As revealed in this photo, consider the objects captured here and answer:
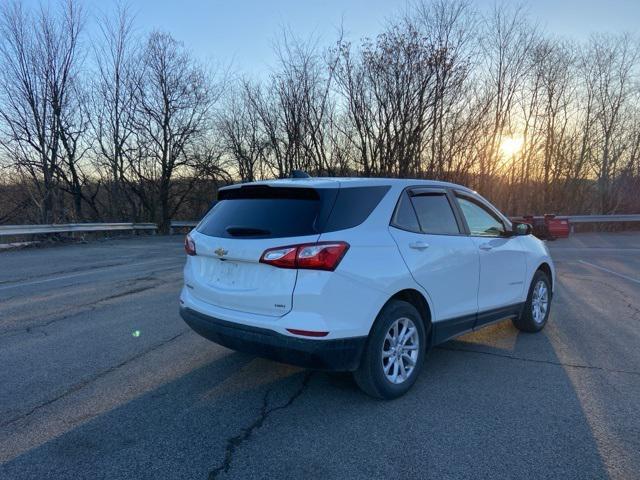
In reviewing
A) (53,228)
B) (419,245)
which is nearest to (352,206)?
(419,245)

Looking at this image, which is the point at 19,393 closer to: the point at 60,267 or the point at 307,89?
the point at 60,267

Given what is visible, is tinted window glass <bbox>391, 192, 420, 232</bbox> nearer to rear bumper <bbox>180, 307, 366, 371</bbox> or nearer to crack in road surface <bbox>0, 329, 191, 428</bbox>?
rear bumper <bbox>180, 307, 366, 371</bbox>

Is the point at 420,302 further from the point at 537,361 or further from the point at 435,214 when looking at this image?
the point at 537,361

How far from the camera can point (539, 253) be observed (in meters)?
5.51

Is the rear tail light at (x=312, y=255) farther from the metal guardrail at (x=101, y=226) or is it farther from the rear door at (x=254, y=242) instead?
the metal guardrail at (x=101, y=226)

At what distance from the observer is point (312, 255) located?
3.14 metres

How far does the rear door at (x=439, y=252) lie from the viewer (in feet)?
12.2

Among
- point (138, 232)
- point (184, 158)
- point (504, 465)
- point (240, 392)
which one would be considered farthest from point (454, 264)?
point (184, 158)

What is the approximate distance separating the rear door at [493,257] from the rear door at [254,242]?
6.26 feet

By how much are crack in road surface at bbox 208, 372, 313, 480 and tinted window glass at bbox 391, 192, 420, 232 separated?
1605 mm

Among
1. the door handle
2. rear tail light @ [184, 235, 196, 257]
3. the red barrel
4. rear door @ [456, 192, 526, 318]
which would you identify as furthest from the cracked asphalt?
the red barrel

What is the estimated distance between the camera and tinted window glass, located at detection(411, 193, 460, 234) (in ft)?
13.0

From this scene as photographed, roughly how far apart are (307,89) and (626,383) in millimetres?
18480

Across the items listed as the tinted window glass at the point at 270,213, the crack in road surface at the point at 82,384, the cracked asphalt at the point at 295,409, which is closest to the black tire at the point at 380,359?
the cracked asphalt at the point at 295,409
